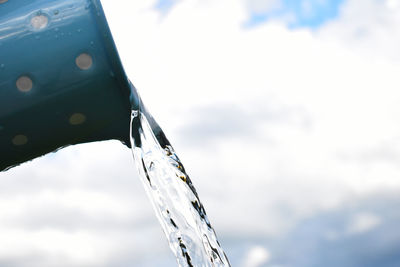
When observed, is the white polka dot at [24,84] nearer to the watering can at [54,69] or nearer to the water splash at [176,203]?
the watering can at [54,69]

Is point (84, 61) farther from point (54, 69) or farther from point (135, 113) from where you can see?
point (135, 113)

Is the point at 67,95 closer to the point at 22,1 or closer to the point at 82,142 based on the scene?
the point at 82,142

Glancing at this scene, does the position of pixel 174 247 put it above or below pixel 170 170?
below

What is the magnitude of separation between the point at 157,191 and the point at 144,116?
0.92 ft

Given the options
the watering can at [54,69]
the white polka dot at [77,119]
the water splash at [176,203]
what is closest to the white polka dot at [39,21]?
the watering can at [54,69]

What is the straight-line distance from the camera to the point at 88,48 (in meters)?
1.14

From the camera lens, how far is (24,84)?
1143mm

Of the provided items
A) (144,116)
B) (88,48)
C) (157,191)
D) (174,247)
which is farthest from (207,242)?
(88,48)

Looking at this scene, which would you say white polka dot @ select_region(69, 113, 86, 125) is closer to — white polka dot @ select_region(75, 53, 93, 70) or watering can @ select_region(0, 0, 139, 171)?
watering can @ select_region(0, 0, 139, 171)

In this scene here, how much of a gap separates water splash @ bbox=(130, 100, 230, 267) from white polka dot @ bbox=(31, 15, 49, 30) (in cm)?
45

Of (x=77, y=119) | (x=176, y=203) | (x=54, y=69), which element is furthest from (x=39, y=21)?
(x=176, y=203)

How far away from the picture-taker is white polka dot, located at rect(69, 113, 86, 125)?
1.19 metres

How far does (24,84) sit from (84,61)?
0.15 meters

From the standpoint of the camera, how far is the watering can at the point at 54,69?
3.73 ft
